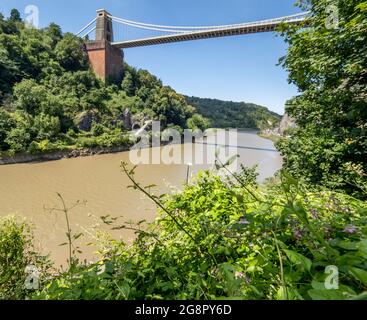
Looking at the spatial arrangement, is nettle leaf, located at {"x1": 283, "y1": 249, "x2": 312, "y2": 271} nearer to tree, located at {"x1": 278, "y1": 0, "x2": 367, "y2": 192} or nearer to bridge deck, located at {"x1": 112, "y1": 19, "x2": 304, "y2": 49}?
tree, located at {"x1": 278, "y1": 0, "x2": 367, "y2": 192}

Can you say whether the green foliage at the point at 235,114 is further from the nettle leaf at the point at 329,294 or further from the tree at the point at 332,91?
the nettle leaf at the point at 329,294

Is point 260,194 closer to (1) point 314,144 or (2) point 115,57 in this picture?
(1) point 314,144

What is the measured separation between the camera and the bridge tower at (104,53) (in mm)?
34250

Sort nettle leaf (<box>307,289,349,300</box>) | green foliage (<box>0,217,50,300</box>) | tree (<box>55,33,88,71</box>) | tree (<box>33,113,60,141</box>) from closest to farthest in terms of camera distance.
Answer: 1. nettle leaf (<box>307,289,349,300</box>)
2. green foliage (<box>0,217,50,300</box>)
3. tree (<box>33,113,60,141</box>)
4. tree (<box>55,33,88,71</box>)

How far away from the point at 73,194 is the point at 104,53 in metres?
29.4

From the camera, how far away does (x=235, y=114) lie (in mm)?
67062

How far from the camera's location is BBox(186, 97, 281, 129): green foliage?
58.3 meters

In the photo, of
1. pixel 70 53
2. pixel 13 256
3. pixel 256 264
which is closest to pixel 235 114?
pixel 70 53

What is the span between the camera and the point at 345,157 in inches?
180

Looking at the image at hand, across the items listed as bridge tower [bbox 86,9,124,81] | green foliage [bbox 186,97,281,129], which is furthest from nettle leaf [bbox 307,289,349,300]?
green foliage [bbox 186,97,281,129]

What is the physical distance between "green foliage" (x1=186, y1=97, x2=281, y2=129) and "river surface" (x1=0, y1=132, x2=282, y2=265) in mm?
37937

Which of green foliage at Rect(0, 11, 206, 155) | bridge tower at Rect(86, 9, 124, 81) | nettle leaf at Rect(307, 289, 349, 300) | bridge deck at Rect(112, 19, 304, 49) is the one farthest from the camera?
bridge tower at Rect(86, 9, 124, 81)

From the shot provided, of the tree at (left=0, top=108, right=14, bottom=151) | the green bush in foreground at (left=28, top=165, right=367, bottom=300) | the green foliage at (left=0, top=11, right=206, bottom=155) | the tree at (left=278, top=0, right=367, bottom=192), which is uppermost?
the green foliage at (left=0, top=11, right=206, bottom=155)

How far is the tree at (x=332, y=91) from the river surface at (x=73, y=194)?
256 cm
